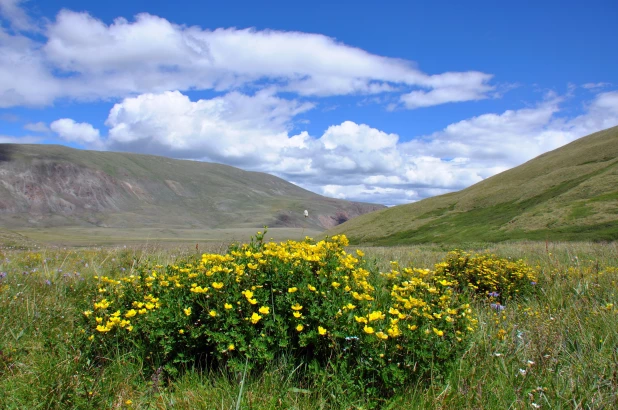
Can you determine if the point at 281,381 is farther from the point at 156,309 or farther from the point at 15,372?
the point at 15,372

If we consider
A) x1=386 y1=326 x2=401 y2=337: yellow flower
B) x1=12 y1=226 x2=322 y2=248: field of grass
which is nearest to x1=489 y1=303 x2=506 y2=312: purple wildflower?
x1=386 y1=326 x2=401 y2=337: yellow flower

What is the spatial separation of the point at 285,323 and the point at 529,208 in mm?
63353

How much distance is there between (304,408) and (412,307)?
4.48 ft

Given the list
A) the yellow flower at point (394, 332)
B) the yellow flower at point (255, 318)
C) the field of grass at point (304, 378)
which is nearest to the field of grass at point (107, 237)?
the field of grass at point (304, 378)

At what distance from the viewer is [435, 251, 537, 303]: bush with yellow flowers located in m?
7.32

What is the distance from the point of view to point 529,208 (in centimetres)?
5931

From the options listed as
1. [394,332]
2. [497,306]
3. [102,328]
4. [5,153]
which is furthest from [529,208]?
[5,153]

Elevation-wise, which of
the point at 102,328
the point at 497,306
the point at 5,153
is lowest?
the point at 497,306

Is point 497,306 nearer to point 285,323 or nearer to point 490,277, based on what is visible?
point 490,277

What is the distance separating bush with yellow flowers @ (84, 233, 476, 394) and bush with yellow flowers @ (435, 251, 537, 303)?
314cm

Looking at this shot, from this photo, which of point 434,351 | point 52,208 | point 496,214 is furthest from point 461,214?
point 52,208

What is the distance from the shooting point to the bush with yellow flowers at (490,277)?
732 centimetres

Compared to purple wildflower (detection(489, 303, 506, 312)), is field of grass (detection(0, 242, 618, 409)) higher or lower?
lower

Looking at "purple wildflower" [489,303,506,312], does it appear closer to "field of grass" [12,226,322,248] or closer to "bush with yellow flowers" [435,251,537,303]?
"bush with yellow flowers" [435,251,537,303]
